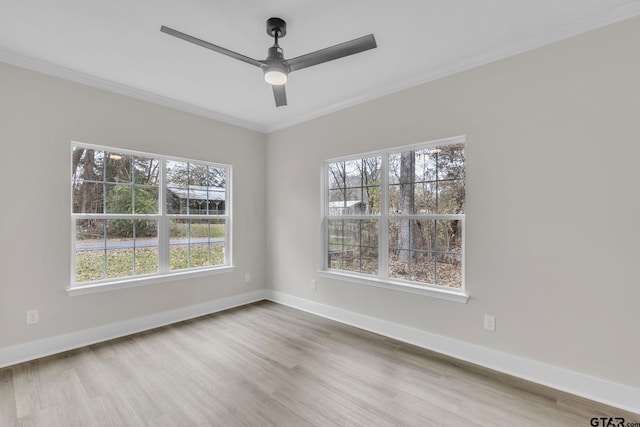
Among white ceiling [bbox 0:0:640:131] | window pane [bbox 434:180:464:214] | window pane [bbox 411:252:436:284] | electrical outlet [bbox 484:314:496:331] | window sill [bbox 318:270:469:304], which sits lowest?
electrical outlet [bbox 484:314:496:331]

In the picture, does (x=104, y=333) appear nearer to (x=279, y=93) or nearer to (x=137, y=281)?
(x=137, y=281)

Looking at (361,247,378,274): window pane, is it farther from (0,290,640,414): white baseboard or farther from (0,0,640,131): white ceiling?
(0,0,640,131): white ceiling

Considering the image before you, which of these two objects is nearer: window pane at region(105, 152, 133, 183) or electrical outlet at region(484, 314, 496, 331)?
electrical outlet at region(484, 314, 496, 331)

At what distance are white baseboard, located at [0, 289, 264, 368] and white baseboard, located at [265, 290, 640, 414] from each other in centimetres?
179

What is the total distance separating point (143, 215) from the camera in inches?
136

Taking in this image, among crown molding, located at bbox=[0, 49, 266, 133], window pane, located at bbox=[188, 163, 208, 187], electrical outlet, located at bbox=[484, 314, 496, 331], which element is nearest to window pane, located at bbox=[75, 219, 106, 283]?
window pane, located at bbox=[188, 163, 208, 187]

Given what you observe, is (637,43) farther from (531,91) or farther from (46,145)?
(46,145)

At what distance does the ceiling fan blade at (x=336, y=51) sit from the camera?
186cm

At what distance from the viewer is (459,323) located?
2.71 metres

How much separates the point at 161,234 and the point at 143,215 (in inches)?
12.1

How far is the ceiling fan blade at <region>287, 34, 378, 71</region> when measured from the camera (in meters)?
1.86

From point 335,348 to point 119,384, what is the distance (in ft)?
5.99

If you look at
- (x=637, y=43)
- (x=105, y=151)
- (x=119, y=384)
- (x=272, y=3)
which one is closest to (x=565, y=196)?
(x=637, y=43)

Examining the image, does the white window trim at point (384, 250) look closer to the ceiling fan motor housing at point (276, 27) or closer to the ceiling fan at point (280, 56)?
the ceiling fan at point (280, 56)
